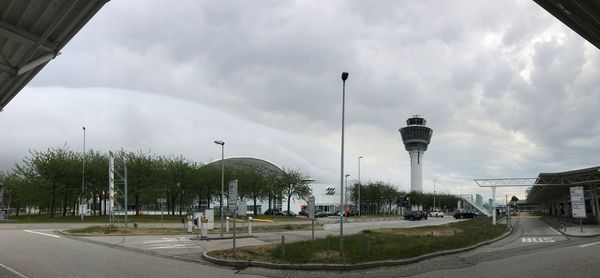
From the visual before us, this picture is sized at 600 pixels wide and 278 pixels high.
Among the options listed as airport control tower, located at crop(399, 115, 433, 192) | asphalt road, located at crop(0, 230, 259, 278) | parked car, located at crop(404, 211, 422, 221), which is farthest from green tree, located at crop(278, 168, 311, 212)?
airport control tower, located at crop(399, 115, 433, 192)

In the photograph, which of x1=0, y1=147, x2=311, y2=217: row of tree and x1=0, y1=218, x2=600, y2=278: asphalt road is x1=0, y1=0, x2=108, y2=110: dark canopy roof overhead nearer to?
x1=0, y1=218, x2=600, y2=278: asphalt road

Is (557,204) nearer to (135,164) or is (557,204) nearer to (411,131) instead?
(411,131)

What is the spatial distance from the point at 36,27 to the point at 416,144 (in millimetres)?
155470

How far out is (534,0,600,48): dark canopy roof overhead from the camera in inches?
433

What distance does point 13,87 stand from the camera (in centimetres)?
1761

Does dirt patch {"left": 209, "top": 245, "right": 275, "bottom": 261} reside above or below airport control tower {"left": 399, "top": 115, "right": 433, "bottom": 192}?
below

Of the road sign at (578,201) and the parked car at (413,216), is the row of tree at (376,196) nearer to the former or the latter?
the parked car at (413,216)

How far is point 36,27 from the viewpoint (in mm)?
11938

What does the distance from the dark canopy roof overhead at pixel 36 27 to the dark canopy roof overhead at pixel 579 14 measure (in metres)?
9.62

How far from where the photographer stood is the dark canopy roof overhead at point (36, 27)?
35.5 feet

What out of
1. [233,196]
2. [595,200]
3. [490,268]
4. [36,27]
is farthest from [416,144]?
[36,27]

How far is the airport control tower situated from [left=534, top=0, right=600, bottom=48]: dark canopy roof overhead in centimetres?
14963

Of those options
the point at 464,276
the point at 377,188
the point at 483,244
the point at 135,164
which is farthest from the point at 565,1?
the point at 377,188

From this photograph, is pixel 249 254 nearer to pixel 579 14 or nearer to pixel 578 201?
pixel 579 14
